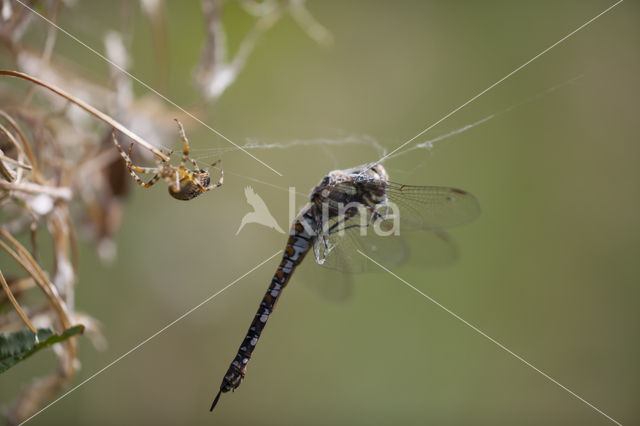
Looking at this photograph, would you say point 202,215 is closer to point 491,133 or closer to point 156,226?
point 156,226

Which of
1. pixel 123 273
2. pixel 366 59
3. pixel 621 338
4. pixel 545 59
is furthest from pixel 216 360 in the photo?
pixel 545 59

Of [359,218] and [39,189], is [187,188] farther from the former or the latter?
[359,218]

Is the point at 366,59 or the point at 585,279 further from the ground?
the point at 366,59

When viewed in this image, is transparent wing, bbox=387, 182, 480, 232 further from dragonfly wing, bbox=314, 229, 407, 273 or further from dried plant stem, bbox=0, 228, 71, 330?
dried plant stem, bbox=0, 228, 71, 330
